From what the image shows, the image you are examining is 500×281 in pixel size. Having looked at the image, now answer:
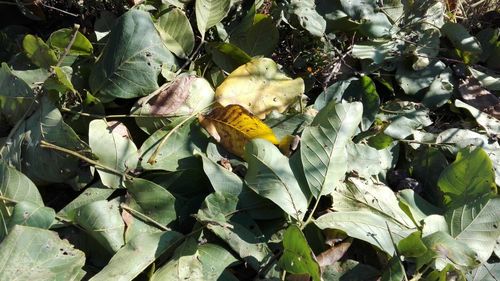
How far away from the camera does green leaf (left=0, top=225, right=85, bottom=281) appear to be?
0.97 meters

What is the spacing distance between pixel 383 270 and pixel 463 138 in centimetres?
47

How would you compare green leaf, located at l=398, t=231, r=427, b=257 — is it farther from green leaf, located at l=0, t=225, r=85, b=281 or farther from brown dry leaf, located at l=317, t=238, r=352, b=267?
green leaf, located at l=0, t=225, r=85, b=281

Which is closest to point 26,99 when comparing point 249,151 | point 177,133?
point 177,133

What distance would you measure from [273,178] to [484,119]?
24.9 inches

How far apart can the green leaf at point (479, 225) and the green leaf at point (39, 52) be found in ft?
2.76

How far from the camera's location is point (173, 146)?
4.00 feet

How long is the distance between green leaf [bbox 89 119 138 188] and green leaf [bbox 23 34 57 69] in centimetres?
16

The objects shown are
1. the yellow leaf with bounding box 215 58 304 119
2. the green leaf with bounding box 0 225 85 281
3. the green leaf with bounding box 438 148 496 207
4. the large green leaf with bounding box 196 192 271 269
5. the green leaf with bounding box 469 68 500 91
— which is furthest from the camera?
the green leaf with bounding box 469 68 500 91

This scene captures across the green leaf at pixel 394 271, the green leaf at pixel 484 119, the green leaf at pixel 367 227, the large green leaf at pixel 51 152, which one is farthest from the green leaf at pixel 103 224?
the green leaf at pixel 484 119

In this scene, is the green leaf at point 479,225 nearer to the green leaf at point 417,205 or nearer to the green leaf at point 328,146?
the green leaf at point 417,205

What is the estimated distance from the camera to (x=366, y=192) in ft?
3.98

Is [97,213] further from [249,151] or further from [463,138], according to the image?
[463,138]

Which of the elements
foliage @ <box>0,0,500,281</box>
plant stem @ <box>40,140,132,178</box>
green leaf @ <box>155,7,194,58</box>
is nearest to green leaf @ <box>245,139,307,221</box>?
foliage @ <box>0,0,500,281</box>

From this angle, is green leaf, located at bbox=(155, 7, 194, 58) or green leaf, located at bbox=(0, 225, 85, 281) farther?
green leaf, located at bbox=(155, 7, 194, 58)
